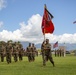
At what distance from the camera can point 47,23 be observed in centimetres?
3222

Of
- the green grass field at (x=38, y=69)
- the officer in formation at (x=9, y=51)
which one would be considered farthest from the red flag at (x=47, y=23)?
the officer in formation at (x=9, y=51)

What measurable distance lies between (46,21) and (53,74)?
37.3 ft

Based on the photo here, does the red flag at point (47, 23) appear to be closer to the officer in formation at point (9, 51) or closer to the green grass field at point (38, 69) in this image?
the green grass field at point (38, 69)

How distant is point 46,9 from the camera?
109ft

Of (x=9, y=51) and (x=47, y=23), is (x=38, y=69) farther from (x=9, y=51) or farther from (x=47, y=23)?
(x=9, y=51)

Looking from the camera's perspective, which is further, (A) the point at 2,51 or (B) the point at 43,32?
(A) the point at 2,51

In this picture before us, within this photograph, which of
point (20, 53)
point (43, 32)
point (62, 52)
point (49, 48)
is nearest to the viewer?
point (49, 48)

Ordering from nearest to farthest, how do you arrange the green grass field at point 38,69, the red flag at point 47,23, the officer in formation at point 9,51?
the green grass field at point 38,69, the red flag at point 47,23, the officer in formation at point 9,51

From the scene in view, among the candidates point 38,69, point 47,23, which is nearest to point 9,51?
point 47,23

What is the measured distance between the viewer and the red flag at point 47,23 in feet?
104

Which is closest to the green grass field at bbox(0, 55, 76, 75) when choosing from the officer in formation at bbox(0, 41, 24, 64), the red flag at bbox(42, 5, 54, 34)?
the red flag at bbox(42, 5, 54, 34)

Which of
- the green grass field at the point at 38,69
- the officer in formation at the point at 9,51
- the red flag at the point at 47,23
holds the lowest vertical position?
the green grass field at the point at 38,69

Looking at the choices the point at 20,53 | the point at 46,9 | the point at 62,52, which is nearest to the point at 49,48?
the point at 46,9

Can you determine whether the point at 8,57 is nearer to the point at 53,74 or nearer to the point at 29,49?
the point at 29,49
